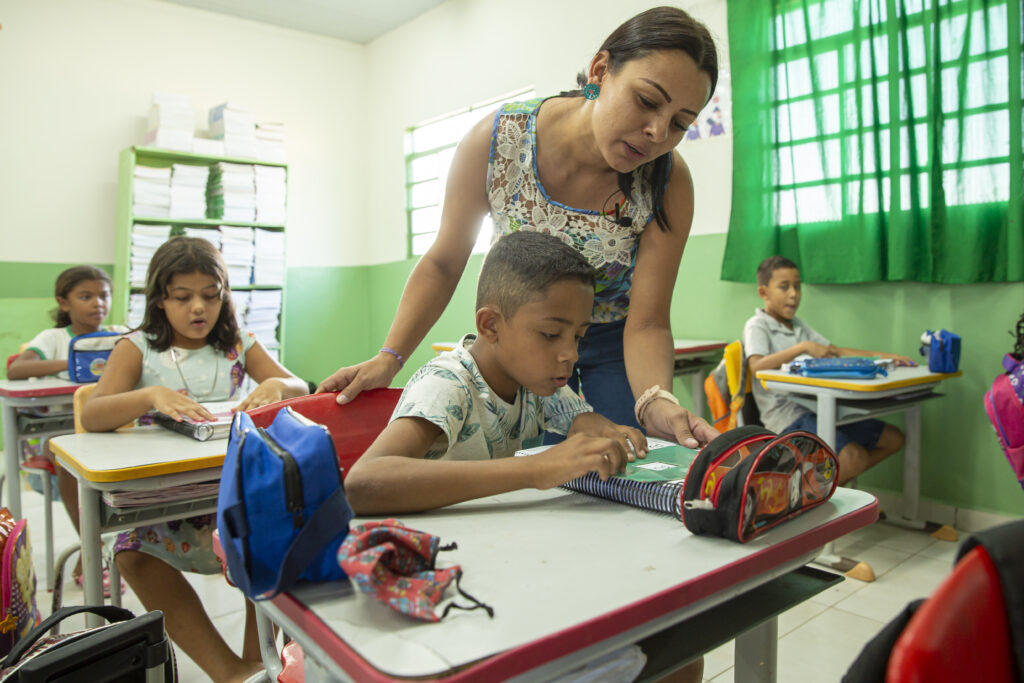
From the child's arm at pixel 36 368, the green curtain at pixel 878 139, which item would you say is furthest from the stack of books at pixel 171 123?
the green curtain at pixel 878 139

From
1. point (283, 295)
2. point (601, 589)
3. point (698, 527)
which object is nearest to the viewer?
point (601, 589)

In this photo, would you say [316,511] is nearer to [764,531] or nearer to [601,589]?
[601,589]

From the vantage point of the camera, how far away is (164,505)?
1.52 metres

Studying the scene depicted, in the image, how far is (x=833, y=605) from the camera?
234 cm

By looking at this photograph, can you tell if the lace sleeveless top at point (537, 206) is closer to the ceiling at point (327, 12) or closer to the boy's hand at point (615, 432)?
the boy's hand at point (615, 432)

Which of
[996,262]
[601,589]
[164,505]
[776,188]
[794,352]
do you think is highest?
[776,188]

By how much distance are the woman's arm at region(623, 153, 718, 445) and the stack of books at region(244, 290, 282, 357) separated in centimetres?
452

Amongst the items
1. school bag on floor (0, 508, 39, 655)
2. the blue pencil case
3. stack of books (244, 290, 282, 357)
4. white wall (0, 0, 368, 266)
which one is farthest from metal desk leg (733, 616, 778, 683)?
white wall (0, 0, 368, 266)

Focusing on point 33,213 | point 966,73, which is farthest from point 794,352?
point 33,213

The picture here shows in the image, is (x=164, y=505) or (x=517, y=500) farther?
(x=164, y=505)

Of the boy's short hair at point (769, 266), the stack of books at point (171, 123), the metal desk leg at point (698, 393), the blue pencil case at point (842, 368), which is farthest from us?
the stack of books at point (171, 123)

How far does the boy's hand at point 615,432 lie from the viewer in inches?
41.3

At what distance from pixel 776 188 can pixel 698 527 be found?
311 cm

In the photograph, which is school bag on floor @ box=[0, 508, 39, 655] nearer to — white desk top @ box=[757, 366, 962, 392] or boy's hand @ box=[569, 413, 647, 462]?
boy's hand @ box=[569, 413, 647, 462]
